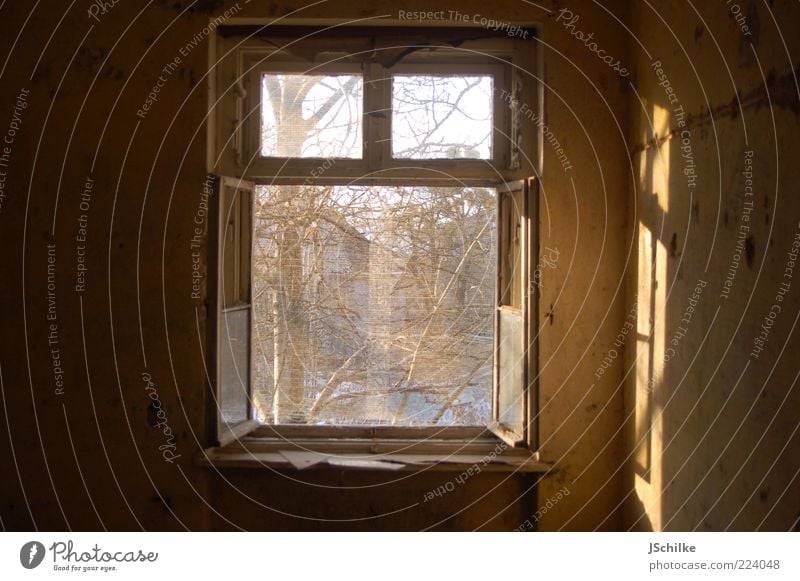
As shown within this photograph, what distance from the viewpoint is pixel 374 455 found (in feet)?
8.26

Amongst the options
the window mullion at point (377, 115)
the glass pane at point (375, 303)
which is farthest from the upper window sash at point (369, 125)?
the glass pane at point (375, 303)

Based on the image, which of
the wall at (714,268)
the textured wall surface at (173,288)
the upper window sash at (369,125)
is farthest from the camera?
the upper window sash at (369,125)

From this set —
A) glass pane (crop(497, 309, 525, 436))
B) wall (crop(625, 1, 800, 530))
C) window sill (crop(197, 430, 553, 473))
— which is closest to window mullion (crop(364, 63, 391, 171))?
glass pane (crop(497, 309, 525, 436))

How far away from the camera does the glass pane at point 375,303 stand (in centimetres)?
261

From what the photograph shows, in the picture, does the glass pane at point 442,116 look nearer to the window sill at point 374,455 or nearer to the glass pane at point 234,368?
the glass pane at point 234,368

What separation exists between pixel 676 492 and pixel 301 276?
148 centimetres

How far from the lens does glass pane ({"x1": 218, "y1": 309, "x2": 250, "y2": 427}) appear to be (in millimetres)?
2484

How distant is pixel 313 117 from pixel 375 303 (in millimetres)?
726

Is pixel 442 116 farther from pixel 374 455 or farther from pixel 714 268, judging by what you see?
pixel 374 455

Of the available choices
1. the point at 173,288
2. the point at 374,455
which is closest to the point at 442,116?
the point at 173,288

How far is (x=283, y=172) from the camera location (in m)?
2.53

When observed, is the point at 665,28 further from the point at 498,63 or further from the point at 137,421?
the point at 137,421

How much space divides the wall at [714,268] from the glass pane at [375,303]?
58 cm

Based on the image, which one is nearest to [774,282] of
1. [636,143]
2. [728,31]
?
[728,31]
